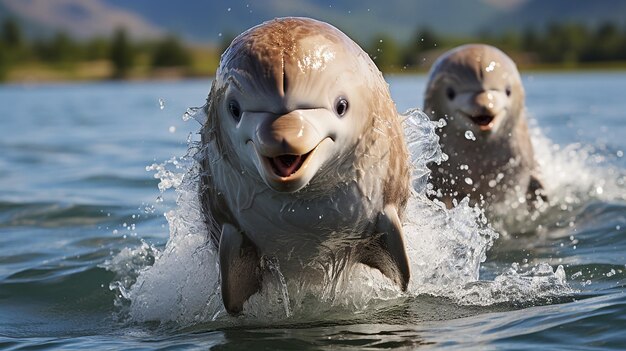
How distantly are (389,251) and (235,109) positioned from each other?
1361 millimetres

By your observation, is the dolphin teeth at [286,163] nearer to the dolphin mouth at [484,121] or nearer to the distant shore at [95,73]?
the dolphin mouth at [484,121]

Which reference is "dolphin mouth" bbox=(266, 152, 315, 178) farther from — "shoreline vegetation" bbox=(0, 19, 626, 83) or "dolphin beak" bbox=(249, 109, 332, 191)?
"shoreline vegetation" bbox=(0, 19, 626, 83)

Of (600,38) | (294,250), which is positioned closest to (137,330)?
(294,250)

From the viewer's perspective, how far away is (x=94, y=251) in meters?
9.22

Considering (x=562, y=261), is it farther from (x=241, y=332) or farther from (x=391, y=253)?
(x=241, y=332)

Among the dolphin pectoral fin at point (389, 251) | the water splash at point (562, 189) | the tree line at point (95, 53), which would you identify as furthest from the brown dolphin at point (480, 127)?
the tree line at point (95, 53)

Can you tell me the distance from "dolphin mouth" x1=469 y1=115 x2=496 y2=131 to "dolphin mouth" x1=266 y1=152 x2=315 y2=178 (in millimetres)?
4575

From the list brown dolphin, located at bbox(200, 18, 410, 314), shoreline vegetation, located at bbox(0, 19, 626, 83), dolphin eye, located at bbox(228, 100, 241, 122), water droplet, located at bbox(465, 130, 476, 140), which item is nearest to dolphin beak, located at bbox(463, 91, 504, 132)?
water droplet, located at bbox(465, 130, 476, 140)

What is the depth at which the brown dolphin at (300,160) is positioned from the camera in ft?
17.1

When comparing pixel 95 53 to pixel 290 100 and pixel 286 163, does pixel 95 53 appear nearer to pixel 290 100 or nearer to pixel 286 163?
pixel 290 100

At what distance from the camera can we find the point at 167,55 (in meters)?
114

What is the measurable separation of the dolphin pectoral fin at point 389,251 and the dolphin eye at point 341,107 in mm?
805

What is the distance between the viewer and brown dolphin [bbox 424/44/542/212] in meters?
9.50

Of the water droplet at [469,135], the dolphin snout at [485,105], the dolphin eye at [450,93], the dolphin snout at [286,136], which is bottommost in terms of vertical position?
the dolphin snout at [286,136]
